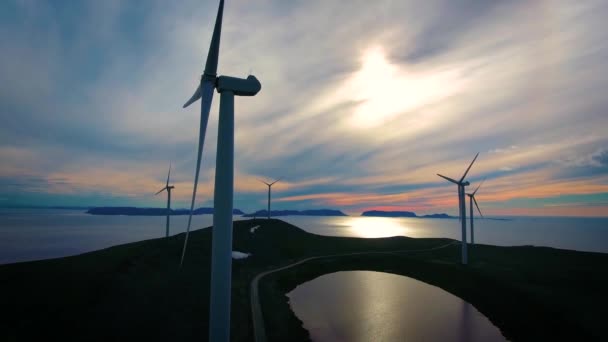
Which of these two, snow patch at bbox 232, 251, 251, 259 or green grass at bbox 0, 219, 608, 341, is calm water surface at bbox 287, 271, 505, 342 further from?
snow patch at bbox 232, 251, 251, 259

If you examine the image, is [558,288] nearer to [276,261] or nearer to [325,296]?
[325,296]

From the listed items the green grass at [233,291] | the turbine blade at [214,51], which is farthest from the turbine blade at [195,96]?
the green grass at [233,291]

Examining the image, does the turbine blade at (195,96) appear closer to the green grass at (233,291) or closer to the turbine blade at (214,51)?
the turbine blade at (214,51)

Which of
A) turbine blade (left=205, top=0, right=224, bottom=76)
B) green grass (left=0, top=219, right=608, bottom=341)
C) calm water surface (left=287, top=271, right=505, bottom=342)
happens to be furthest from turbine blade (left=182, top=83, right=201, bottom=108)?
calm water surface (left=287, top=271, right=505, bottom=342)

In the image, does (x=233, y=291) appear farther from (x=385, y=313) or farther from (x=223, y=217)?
(x=223, y=217)

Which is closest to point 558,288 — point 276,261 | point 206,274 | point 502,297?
point 502,297

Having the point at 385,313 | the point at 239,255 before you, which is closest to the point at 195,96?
the point at 385,313
